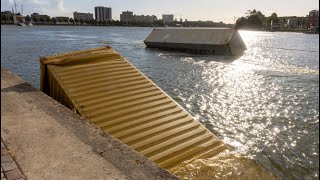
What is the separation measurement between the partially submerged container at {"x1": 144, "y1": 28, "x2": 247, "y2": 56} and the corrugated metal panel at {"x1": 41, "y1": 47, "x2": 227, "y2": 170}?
25.0 metres

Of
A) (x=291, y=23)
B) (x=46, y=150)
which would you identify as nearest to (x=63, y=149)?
(x=46, y=150)

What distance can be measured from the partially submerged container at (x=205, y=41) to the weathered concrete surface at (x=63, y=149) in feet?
95.2

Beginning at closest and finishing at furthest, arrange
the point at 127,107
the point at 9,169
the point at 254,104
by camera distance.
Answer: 1. the point at 9,169
2. the point at 127,107
3. the point at 254,104

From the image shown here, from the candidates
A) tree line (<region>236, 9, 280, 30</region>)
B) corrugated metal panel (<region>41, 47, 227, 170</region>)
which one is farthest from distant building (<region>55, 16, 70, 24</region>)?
corrugated metal panel (<region>41, 47, 227, 170</region>)

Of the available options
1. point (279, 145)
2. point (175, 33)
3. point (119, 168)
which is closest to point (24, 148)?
point (119, 168)

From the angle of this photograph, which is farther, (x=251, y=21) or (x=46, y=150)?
(x=251, y=21)

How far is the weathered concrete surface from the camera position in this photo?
4426mm

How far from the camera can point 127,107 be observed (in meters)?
8.06

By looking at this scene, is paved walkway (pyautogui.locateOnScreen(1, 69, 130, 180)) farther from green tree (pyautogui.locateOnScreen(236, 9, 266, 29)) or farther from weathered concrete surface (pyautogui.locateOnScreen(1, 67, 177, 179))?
green tree (pyautogui.locateOnScreen(236, 9, 266, 29))

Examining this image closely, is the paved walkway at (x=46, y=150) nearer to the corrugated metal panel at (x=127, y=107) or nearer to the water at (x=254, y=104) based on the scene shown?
the corrugated metal panel at (x=127, y=107)

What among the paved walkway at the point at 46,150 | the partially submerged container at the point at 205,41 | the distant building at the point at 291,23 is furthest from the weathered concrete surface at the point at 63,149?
the distant building at the point at 291,23

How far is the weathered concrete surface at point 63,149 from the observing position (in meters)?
4.43

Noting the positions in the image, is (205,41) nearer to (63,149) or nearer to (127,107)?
(127,107)

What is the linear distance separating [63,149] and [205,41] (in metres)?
31.8
